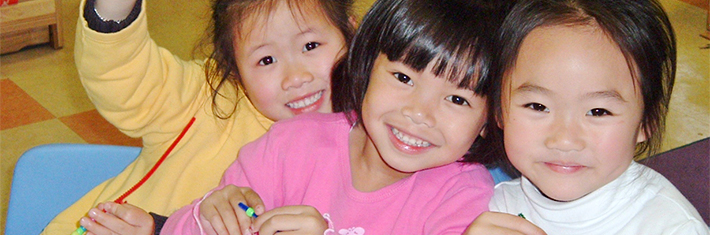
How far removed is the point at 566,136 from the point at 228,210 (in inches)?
16.9

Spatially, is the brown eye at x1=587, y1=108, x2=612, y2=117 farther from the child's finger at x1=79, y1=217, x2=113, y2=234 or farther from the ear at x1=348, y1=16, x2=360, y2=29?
the child's finger at x1=79, y1=217, x2=113, y2=234

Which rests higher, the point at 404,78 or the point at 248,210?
the point at 404,78

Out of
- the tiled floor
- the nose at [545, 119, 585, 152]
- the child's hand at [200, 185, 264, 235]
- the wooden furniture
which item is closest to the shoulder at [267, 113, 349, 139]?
the child's hand at [200, 185, 264, 235]

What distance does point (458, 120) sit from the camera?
98 centimetres

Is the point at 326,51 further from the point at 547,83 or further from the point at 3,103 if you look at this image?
the point at 3,103

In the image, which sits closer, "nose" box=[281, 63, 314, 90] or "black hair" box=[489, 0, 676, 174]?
"black hair" box=[489, 0, 676, 174]

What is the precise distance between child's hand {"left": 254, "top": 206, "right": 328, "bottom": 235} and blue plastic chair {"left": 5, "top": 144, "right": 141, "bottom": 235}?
0.52 meters

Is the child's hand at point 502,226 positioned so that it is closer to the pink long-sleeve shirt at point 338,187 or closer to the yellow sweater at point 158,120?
the pink long-sleeve shirt at point 338,187

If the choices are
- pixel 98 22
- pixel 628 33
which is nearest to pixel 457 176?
pixel 628 33

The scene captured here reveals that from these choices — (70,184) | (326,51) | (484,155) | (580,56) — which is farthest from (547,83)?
(70,184)

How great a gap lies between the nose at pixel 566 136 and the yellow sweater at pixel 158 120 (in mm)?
568

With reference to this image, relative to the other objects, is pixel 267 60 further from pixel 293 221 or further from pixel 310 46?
pixel 293 221

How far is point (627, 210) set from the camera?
37.1 inches

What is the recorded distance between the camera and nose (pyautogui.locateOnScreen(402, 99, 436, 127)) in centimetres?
97
